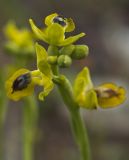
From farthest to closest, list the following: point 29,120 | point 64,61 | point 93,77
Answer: point 93,77 < point 29,120 < point 64,61

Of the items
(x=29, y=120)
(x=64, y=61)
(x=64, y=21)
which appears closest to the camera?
(x=64, y=61)

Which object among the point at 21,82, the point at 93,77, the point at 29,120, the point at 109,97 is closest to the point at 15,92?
the point at 21,82

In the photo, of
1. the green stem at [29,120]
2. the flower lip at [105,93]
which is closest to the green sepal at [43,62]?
the flower lip at [105,93]

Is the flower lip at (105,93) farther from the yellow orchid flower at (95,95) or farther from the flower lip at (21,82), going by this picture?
the flower lip at (21,82)

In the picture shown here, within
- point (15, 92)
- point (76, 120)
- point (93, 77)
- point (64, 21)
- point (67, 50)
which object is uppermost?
point (93, 77)

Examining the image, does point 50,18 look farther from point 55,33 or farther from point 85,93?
point 85,93

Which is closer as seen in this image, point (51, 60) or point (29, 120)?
point (51, 60)

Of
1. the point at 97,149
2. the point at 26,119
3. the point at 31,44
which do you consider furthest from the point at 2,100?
the point at 97,149

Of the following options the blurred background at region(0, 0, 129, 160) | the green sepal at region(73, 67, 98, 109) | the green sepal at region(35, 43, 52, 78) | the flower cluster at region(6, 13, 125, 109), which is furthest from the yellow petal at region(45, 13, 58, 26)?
the blurred background at region(0, 0, 129, 160)
